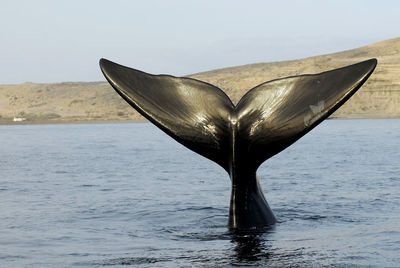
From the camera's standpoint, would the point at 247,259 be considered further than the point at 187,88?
No

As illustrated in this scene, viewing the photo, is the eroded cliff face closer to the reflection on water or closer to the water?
the water

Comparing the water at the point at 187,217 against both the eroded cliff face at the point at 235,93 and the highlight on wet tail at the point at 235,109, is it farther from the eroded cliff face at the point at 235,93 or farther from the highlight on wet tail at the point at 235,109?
the eroded cliff face at the point at 235,93

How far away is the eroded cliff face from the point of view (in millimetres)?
71625

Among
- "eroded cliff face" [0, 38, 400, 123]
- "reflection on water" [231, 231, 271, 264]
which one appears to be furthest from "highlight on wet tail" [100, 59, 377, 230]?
"eroded cliff face" [0, 38, 400, 123]

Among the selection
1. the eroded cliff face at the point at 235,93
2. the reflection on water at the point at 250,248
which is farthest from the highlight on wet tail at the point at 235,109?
the eroded cliff face at the point at 235,93

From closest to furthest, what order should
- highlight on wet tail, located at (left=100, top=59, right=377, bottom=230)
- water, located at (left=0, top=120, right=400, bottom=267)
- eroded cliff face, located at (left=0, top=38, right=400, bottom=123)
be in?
highlight on wet tail, located at (left=100, top=59, right=377, bottom=230) < water, located at (left=0, top=120, right=400, bottom=267) < eroded cliff face, located at (left=0, top=38, right=400, bottom=123)

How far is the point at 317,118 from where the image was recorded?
6.52m

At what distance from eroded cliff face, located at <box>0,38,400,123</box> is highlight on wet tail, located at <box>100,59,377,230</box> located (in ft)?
212

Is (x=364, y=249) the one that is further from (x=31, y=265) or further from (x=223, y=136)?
(x=31, y=265)

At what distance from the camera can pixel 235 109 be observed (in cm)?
698

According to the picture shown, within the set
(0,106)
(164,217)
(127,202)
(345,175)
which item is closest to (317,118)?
(164,217)

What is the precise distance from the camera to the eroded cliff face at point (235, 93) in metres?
71.6

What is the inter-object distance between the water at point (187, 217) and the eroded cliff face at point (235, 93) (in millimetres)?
53893

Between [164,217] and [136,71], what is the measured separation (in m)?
3.42
